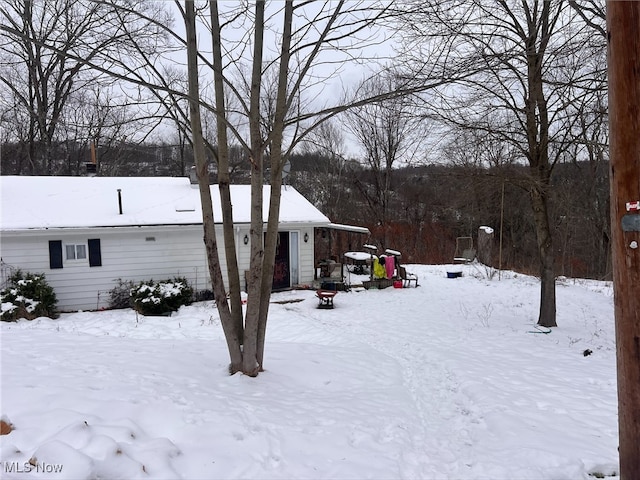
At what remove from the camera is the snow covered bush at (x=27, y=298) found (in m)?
9.15

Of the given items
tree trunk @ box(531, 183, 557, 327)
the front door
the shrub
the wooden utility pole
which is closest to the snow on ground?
tree trunk @ box(531, 183, 557, 327)

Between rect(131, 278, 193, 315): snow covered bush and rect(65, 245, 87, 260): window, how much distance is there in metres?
1.72

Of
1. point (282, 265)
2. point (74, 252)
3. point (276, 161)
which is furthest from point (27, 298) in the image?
point (276, 161)

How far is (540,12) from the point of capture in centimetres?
782

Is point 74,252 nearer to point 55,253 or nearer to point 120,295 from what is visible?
point 55,253

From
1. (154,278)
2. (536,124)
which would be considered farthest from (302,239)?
(536,124)

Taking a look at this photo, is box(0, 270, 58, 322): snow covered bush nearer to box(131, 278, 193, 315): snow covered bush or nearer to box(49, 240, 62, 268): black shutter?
box(49, 240, 62, 268): black shutter

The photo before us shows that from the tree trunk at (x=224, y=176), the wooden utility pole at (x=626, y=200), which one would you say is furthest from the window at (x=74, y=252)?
the wooden utility pole at (x=626, y=200)

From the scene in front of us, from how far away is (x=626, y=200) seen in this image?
6.78 ft

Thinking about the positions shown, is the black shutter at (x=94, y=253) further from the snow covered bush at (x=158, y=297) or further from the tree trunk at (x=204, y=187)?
the tree trunk at (x=204, y=187)

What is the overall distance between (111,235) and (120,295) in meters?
1.75

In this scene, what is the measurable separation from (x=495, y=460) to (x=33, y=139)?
2320 cm

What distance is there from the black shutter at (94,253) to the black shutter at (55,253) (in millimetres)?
716

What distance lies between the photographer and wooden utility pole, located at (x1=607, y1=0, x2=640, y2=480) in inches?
79.1
